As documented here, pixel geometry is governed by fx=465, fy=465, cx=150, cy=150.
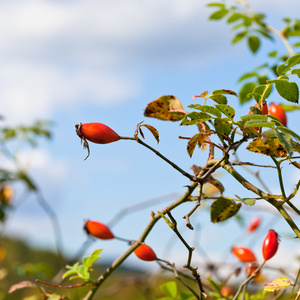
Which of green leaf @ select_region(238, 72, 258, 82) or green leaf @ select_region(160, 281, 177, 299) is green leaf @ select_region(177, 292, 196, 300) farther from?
green leaf @ select_region(238, 72, 258, 82)

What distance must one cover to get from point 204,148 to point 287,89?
0.61 feet

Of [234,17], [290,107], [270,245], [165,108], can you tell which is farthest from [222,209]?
[234,17]

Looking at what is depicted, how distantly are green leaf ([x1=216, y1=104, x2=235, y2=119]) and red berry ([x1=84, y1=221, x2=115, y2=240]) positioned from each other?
47cm

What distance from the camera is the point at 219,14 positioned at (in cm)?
204

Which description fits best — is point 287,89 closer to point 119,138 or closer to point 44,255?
point 119,138

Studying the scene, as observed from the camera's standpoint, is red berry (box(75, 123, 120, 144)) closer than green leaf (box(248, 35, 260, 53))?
Yes

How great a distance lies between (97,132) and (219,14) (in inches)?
55.3

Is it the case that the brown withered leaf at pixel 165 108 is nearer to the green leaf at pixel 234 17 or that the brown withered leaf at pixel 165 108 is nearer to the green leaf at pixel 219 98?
the green leaf at pixel 219 98

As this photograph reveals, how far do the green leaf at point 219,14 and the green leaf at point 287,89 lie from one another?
131 centimetres

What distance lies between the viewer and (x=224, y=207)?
3.02 ft

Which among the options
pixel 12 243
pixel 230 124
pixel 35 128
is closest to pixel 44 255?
pixel 12 243

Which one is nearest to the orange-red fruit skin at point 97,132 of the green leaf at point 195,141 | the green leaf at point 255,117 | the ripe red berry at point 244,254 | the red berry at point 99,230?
the green leaf at point 195,141

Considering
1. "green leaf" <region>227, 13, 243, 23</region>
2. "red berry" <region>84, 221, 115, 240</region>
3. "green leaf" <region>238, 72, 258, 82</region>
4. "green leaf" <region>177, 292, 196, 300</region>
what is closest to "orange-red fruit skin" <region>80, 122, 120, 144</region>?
"red berry" <region>84, 221, 115, 240</region>

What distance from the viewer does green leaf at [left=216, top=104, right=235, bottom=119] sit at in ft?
2.49
